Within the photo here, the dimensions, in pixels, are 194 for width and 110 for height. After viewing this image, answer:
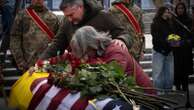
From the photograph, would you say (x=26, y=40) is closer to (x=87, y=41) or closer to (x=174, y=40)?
(x=87, y=41)

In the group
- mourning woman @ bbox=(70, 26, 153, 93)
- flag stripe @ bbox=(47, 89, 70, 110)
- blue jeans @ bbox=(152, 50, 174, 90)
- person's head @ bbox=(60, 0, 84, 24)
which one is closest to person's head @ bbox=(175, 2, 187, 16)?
blue jeans @ bbox=(152, 50, 174, 90)

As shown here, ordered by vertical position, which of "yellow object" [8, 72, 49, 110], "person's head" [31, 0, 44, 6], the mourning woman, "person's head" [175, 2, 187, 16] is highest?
"person's head" [31, 0, 44, 6]

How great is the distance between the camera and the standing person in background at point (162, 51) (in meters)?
11.2

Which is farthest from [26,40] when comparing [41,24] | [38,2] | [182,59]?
[182,59]

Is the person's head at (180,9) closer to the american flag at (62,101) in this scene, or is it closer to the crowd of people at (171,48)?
the crowd of people at (171,48)

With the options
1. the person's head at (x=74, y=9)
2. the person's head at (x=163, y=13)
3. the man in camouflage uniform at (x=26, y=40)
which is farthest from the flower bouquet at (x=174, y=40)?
the person's head at (x=74, y=9)

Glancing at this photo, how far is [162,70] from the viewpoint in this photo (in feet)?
38.3

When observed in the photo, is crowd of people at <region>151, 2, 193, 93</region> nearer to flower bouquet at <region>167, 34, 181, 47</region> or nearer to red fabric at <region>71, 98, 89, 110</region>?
Answer: flower bouquet at <region>167, 34, 181, 47</region>

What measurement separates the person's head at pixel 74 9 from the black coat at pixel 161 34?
577 cm

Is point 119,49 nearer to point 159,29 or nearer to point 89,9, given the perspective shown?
point 89,9

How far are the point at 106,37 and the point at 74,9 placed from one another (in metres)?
0.72

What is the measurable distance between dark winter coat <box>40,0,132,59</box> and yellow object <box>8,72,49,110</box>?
0.69 m

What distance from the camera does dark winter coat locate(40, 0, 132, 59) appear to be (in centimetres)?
569

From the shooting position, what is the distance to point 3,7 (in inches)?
535
